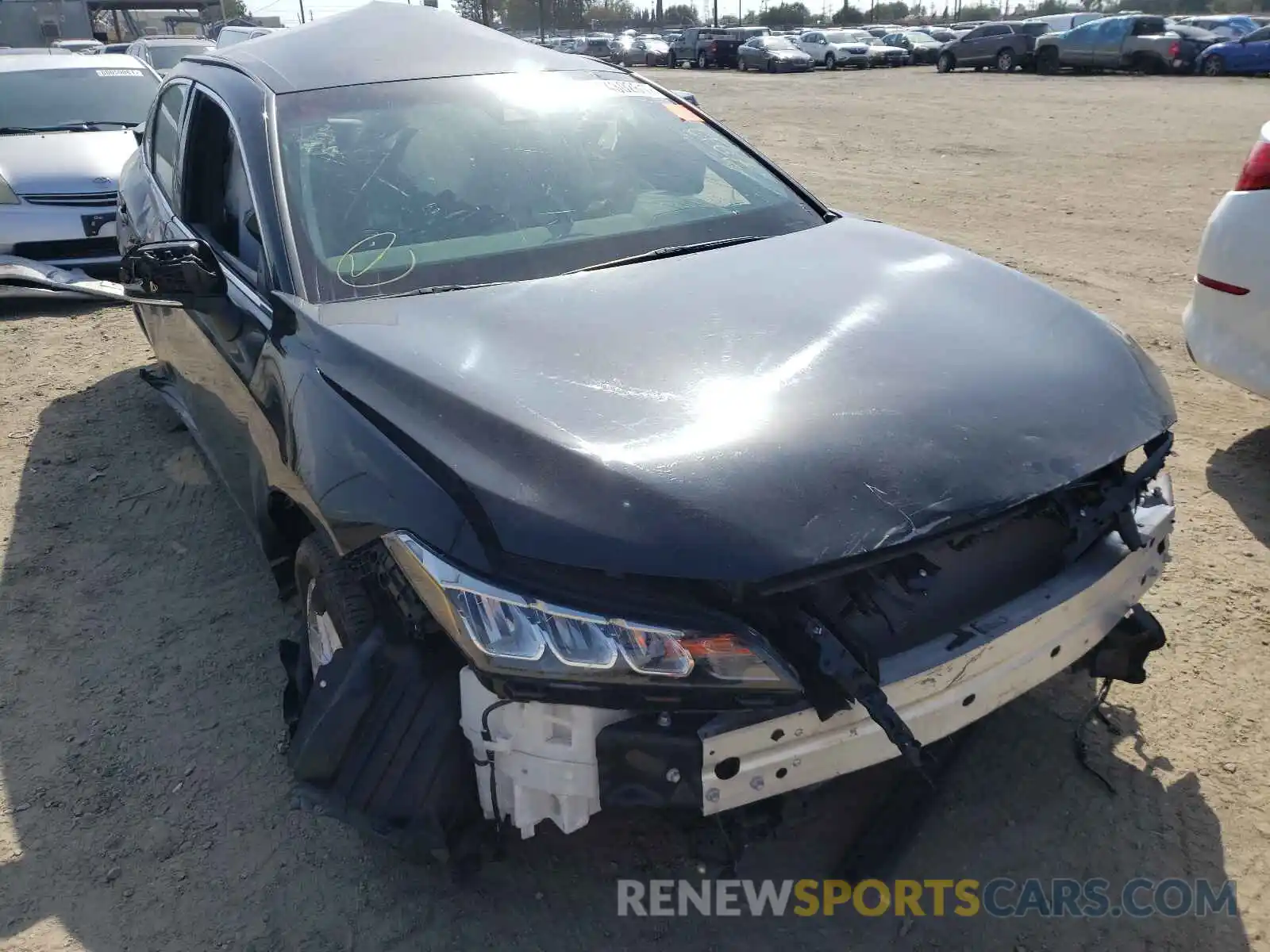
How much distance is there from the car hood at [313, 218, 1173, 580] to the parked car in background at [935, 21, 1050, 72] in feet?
99.3

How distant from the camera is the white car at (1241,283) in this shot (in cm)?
369

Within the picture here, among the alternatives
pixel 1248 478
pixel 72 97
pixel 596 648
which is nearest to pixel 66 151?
pixel 72 97

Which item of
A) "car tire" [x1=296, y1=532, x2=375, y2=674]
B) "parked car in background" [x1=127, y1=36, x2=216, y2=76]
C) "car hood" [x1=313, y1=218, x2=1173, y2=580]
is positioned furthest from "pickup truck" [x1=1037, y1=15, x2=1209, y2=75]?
"car tire" [x1=296, y1=532, x2=375, y2=674]

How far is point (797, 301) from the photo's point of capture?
252cm

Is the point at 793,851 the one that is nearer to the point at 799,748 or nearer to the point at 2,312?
the point at 799,748

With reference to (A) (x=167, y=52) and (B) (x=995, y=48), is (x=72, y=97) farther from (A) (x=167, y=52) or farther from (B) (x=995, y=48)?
(B) (x=995, y=48)

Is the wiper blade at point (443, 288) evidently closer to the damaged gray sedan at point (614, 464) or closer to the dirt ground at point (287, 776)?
the damaged gray sedan at point (614, 464)

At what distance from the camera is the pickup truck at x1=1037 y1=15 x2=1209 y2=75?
1007 inches

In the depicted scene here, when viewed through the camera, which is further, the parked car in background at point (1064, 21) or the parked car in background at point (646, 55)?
the parked car in background at point (646, 55)

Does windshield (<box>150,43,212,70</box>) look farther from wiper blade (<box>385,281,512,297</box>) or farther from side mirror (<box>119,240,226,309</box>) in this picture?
wiper blade (<box>385,281,512,297</box>)

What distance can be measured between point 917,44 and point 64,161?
3462 cm

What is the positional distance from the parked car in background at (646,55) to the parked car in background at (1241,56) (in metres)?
18.8

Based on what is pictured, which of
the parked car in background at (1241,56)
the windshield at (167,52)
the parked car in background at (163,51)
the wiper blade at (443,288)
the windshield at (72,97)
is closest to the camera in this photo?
the wiper blade at (443,288)

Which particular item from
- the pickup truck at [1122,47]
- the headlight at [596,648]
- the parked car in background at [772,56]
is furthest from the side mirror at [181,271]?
the parked car in background at [772,56]
